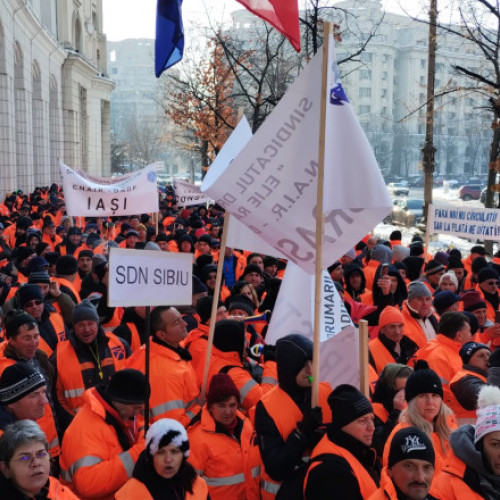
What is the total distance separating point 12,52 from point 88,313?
86.9 ft

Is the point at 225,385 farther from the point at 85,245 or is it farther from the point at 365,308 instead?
the point at 85,245

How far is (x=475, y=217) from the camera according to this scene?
11570 millimetres

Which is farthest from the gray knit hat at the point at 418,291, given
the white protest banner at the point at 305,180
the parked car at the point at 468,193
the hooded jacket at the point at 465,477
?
the parked car at the point at 468,193

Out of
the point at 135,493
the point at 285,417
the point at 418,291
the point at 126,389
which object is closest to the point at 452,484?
the point at 285,417

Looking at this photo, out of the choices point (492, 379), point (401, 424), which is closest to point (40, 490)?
point (401, 424)

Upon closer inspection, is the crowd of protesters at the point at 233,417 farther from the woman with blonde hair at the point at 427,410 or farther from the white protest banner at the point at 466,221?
the white protest banner at the point at 466,221

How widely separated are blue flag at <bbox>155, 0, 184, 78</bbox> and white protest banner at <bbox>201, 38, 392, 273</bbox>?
1523 millimetres

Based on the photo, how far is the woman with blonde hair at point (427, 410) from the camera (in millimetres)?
4141

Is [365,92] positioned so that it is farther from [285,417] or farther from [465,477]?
[465,477]

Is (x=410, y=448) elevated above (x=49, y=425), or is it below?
above

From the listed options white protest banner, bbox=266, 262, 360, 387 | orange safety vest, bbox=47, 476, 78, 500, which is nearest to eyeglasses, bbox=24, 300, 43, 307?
white protest banner, bbox=266, 262, 360, 387

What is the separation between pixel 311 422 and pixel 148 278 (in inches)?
63.3

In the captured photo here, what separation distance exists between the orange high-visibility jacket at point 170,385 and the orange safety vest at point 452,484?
1.76 meters

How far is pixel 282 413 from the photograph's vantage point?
386cm
